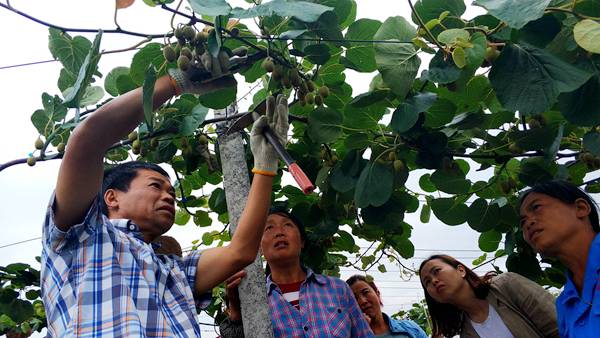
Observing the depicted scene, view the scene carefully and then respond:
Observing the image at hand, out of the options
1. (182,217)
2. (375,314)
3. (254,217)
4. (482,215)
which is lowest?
(375,314)

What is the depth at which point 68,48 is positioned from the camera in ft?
4.79

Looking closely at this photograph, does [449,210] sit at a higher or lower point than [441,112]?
lower

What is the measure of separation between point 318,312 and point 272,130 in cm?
68

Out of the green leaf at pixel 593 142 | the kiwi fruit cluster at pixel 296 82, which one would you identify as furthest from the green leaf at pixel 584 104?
the kiwi fruit cluster at pixel 296 82

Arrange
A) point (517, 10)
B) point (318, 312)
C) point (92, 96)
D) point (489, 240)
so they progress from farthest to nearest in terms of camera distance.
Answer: point (489, 240) → point (318, 312) → point (92, 96) → point (517, 10)

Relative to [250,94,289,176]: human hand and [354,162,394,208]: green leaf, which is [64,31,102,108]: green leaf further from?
[354,162,394,208]: green leaf

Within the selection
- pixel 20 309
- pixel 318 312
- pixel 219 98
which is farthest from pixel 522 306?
pixel 20 309

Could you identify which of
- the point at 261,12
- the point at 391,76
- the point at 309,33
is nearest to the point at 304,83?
the point at 309,33

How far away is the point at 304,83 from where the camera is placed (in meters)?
1.65

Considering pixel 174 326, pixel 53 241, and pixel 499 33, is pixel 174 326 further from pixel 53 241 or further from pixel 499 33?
pixel 499 33

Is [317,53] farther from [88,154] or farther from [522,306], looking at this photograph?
[522,306]

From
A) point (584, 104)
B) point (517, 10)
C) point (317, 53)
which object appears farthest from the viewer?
point (317, 53)

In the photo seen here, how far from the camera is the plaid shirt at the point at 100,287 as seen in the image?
3.98 feet

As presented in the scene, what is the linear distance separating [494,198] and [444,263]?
302mm
